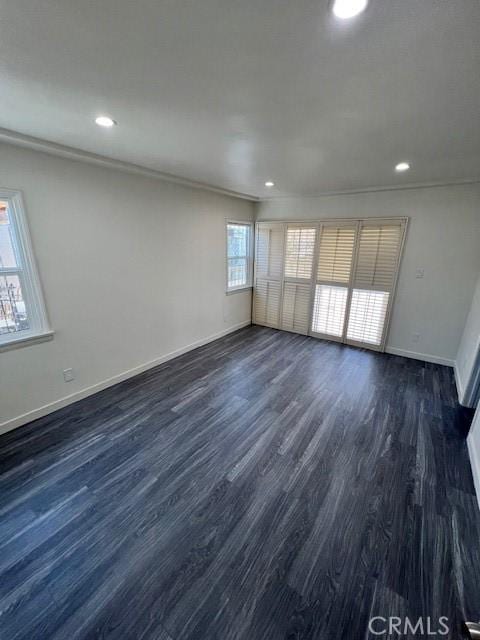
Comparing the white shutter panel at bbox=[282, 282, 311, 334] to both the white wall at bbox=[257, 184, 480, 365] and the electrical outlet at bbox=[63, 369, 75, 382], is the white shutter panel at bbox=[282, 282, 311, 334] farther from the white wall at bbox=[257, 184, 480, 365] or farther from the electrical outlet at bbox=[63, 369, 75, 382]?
the electrical outlet at bbox=[63, 369, 75, 382]

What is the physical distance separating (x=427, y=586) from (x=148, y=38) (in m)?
2.90

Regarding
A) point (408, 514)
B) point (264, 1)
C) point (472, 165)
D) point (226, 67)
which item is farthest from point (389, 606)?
point (472, 165)

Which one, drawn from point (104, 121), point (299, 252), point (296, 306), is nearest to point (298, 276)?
point (299, 252)

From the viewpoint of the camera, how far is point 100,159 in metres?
2.55

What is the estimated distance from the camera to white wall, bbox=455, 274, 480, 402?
9.34 ft

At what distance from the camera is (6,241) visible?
7.47 ft

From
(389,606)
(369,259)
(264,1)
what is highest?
(264,1)

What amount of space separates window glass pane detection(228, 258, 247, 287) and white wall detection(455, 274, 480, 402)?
358 centimetres

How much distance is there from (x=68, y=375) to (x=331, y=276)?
4038mm

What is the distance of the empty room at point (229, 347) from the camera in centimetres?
117

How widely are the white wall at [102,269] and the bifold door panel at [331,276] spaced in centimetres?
137

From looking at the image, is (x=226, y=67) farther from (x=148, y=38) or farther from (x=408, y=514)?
(x=408, y=514)

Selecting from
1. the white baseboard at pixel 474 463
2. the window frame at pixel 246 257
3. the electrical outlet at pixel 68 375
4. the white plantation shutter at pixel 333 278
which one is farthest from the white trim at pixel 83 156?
the white baseboard at pixel 474 463

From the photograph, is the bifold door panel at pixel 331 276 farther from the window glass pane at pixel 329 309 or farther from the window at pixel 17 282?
the window at pixel 17 282
